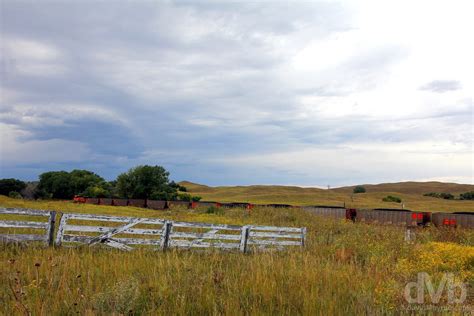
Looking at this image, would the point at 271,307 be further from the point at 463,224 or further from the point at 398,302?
the point at 463,224

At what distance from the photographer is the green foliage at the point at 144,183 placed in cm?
6300

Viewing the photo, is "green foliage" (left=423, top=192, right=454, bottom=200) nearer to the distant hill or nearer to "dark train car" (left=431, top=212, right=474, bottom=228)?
the distant hill

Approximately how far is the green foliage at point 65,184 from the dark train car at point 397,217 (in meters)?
52.1

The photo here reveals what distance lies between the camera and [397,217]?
3291 centimetres

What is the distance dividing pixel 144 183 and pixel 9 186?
2876 centimetres

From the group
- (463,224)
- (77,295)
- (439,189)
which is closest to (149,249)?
(77,295)

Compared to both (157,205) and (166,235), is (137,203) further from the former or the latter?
(166,235)

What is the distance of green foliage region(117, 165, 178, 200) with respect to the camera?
207 ft

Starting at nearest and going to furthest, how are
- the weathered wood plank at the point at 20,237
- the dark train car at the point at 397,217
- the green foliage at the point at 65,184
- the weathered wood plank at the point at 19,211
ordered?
1. the weathered wood plank at the point at 20,237
2. the weathered wood plank at the point at 19,211
3. the dark train car at the point at 397,217
4. the green foliage at the point at 65,184

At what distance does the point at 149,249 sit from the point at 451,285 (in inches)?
332

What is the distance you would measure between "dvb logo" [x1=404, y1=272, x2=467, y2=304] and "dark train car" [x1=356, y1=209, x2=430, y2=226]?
22820 mm

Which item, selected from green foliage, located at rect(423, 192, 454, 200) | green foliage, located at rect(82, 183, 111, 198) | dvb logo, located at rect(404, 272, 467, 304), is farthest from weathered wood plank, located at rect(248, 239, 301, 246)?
A: green foliage, located at rect(423, 192, 454, 200)

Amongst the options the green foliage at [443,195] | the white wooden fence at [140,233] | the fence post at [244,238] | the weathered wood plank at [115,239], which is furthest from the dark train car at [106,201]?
the green foliage at [443,195]

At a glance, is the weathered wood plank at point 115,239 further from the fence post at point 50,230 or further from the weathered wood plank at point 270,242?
the weathered wood plank at point 270,242
